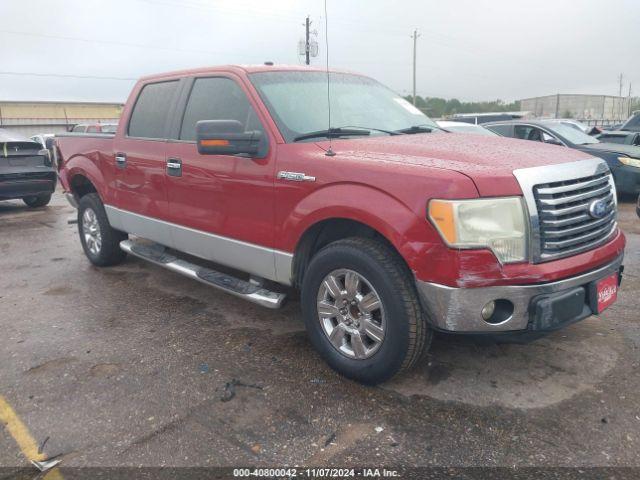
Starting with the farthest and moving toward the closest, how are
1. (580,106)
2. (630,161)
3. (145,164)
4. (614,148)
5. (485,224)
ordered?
(580,106) < (614,148) < (630,161) < (145,164) < (485,224)

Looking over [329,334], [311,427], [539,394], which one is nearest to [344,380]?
[329,334]

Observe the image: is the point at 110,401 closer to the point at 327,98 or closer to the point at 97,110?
the point at 327,98

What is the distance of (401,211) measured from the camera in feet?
8.96

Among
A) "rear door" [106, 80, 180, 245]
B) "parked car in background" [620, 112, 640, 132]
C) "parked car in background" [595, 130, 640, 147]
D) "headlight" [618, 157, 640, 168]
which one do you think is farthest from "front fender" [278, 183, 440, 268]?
"parked car in background" [620, 112, 640, 132]

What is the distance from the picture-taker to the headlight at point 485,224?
258cm

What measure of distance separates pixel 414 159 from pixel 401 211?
1.21 ft

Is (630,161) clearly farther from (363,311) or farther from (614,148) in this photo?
(363,311)

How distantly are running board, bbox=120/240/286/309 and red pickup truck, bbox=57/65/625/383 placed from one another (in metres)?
0.02

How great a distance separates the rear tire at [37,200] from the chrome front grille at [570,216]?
10.0 metres

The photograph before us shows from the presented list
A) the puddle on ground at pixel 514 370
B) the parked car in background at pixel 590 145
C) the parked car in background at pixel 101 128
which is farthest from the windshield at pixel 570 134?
the parked car in background at pixel 101 128

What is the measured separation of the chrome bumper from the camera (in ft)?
8.58

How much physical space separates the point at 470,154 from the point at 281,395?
5.72ft

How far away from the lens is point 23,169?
934 centimetres

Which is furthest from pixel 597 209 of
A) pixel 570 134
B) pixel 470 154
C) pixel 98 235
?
pixel 570 134
